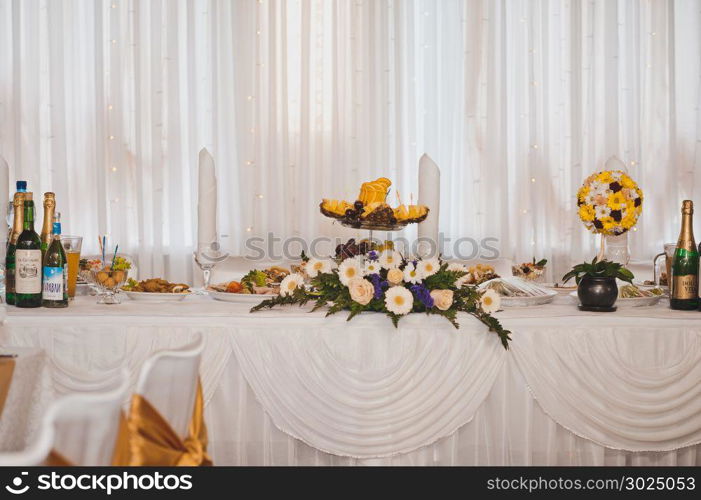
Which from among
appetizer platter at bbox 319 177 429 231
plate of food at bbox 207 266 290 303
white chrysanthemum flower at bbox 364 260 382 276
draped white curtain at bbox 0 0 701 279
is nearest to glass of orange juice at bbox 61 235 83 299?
plate of food at bbox 207 266 290 303

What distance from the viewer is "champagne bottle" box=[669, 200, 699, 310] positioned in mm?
1942

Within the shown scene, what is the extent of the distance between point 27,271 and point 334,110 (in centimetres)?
266

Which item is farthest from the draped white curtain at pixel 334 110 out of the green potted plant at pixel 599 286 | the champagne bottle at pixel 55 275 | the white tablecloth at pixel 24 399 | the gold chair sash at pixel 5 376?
the gold chair sash at pixel 5 376

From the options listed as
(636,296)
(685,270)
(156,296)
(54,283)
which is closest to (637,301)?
(636,296)

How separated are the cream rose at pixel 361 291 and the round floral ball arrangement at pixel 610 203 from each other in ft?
2.37

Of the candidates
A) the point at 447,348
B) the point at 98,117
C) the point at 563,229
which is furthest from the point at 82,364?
the point at 563,229

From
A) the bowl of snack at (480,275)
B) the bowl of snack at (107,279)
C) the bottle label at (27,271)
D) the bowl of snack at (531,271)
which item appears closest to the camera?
the bottle label at (27,271)

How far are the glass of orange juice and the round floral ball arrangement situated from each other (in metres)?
1.50

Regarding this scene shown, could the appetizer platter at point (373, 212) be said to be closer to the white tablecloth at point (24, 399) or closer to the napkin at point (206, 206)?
the napkin at point (206, 206)

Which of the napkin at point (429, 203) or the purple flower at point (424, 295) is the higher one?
the napkin at point (429, 203)

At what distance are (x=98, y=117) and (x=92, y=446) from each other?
12.5 feet


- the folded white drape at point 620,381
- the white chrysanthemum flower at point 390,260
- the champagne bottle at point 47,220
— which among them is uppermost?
the champagne bottle at point 47,220

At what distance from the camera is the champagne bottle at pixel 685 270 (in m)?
1.94

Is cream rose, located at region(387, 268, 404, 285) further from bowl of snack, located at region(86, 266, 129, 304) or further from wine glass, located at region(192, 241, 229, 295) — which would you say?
bowl of snack, located at region(86, 266, 129, 304)
